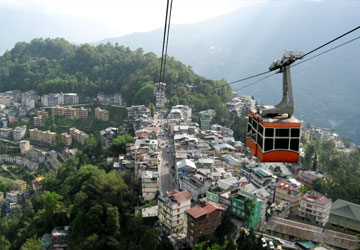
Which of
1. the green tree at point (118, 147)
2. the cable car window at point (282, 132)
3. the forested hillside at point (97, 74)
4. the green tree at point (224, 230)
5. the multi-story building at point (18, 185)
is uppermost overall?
the forested hillside at point (97, 74)

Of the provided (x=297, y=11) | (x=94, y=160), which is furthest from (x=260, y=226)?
(x=297, y=11)

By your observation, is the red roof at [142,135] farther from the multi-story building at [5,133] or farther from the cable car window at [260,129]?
the multi-story building at [5,133]

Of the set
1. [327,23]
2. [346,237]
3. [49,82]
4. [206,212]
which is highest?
[327,23]

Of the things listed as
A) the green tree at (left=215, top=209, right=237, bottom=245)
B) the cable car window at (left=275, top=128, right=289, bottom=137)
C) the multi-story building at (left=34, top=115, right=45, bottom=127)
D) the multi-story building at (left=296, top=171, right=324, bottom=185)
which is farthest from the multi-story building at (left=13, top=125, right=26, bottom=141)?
the cable car window at (left=275, top=128, right=289, bottom=137)

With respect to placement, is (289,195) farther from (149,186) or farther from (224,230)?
(149,186)

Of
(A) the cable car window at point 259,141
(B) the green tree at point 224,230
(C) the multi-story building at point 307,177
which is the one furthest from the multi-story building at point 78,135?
(A) the cable car window at point 259,141

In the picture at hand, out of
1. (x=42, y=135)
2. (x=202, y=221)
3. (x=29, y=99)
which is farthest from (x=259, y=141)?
(x=29, y=99)

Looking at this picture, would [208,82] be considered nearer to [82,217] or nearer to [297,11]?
[82,217]
